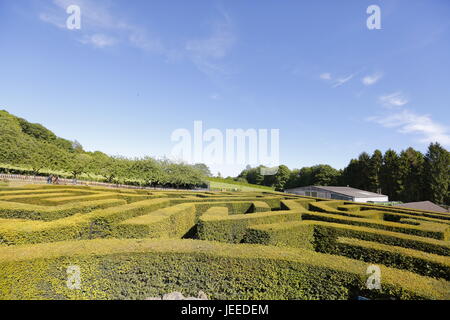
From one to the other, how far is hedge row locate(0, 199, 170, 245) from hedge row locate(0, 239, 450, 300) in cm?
111

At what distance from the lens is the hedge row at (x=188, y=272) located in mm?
5035

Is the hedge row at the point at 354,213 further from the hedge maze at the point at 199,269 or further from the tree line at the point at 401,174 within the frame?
the tree line at the point at 401,174

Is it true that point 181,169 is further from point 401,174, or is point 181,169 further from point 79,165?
point 401,174

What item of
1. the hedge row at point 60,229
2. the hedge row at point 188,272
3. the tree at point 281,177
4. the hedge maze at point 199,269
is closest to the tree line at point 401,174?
the tree at point 281,177

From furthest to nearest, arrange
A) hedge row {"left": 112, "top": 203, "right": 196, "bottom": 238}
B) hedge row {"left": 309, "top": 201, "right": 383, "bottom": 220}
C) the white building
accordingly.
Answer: the white building, hedge row {"left": 309, "top": 201, "right": 383, "bottom": 220}, hedge row {"left": 112, "top": 203, "right": 196, "bottom": 238}

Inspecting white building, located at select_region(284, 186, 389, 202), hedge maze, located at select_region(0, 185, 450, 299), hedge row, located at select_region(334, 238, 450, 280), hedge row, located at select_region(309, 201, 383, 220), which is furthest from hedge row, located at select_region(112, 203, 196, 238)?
white building, located at select_region(284, 186, 389, 202)

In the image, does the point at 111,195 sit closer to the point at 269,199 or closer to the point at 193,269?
the point at 193,269

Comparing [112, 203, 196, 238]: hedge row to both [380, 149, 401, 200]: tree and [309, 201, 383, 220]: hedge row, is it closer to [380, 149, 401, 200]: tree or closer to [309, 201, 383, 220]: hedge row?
[309, 201, 383, 220]: hedge row

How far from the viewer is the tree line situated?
50.3 meters

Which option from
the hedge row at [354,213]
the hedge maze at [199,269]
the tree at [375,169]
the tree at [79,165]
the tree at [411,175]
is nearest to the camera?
the hedge maze at [199,269]

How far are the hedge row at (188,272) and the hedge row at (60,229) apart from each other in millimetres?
1113

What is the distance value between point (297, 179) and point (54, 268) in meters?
104

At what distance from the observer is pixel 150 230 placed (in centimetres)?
781

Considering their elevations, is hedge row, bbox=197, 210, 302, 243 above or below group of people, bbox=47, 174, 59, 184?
below
